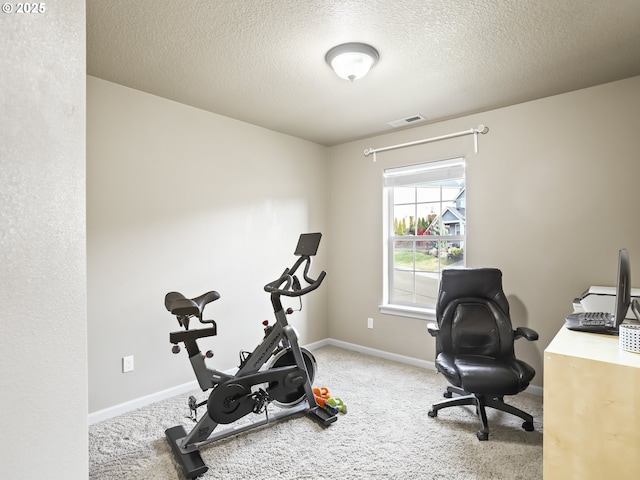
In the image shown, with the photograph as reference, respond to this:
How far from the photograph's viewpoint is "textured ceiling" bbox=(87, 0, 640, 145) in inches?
72.8

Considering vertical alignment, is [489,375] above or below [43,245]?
below

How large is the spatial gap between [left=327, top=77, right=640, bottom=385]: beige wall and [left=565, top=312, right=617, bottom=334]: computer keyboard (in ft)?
2.58

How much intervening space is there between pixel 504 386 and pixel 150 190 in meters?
2.94

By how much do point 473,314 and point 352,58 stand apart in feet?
6.84

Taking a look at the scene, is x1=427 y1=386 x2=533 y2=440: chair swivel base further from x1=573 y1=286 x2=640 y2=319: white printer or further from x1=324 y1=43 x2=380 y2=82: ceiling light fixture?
x1=324 y1=43 x2=380 y2=82: ceiling light fixture

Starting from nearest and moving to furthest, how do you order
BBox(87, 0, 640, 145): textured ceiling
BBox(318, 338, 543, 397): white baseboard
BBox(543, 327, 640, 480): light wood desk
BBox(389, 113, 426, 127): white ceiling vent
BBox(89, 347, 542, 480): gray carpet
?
BBox(543, 327, 640, 480): light wood desk → BBox(87, 0, 640, 145): textured ceiling → BBox(89, 347, 542, 480): gray carpet → BBox(318, 338, 543, 397): white baseboard → BBox(389, 113, 426, 127): white ceiling vent

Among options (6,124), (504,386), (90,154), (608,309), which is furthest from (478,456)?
(90,154)

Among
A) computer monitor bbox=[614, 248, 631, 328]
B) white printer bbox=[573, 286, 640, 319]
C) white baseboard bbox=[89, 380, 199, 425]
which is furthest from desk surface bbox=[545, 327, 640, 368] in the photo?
white baseboard bbox=[89, 380, 199, 425]

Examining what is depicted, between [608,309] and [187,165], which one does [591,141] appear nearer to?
[608,309]

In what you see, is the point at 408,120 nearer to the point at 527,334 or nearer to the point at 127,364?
the point at 527,334

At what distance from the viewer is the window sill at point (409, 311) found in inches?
144

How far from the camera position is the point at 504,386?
7.41 ft

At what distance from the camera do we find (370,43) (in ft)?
7.09

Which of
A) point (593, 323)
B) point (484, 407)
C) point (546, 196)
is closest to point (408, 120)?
point (546, 196)
